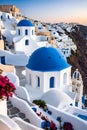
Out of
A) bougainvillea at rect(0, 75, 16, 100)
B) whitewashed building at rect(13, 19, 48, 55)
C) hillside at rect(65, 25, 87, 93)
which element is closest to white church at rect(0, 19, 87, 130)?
bougainvillea at rect(0, 75, 16, 100)

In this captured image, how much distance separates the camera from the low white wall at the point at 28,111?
31.0ft

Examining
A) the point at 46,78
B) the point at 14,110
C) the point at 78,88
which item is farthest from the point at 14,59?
the point at 14,110

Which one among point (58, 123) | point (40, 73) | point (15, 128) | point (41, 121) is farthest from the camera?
point (40, 73)

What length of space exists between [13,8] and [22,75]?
39.2 m

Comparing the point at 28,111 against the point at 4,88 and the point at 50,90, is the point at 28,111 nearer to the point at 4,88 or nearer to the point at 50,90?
the point at 4,88

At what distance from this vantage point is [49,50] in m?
16.2

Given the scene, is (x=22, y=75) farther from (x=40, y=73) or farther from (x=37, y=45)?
(x=37, y=45)

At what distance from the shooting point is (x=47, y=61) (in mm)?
15797

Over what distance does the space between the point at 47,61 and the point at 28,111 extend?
6.38m

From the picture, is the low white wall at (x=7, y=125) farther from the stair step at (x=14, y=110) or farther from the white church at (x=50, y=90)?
the stair step at (x=14, y=110)

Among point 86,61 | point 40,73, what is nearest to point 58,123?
point 40,73

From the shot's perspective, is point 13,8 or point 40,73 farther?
point 13,8

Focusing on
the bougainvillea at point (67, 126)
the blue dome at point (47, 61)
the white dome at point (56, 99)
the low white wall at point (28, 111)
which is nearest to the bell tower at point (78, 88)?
the blue dome at point (47, 61)

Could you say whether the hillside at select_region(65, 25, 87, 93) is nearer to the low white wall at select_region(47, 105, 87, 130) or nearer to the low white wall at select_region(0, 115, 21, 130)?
the low white wall at select_region(47, 105, 87, 130)
